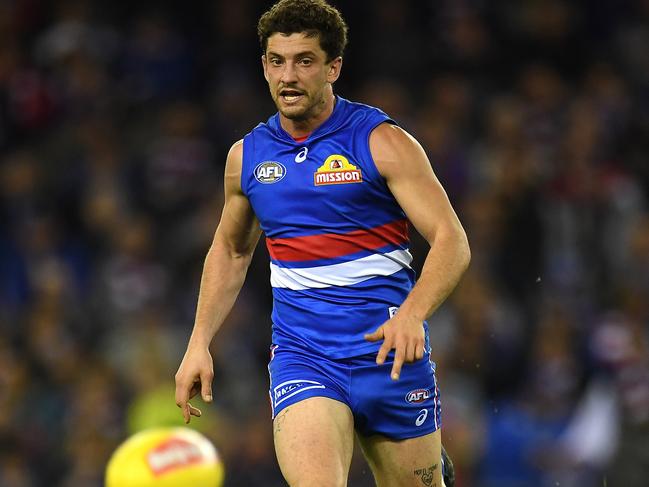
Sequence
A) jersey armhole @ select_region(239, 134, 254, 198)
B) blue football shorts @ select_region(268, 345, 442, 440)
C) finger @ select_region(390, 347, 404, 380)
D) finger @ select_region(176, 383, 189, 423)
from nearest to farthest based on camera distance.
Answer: finger @ select_region(390, 347, 404, 380)
blue football shorts @ select_region(268, 345, 442, 440)
finger @ select_region(176, 383, 189, 423)
jersey armhole @ select_region(239, 134, 254, 198)

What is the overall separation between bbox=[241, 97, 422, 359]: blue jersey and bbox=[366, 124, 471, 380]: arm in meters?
0.08

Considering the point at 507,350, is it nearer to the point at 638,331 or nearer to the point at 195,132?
the point at 638,331

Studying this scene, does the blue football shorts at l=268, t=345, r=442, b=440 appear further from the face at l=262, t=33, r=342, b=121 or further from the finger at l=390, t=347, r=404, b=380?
the face at l=262, t=33, r=342, b=121

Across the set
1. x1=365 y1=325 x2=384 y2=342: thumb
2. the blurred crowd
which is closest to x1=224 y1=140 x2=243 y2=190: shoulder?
x1=365 y1=325 x2=384 y2=342: thumb

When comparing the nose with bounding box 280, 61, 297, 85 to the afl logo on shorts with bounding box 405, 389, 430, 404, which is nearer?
the nose with bounding box 280, 61, 297, 85

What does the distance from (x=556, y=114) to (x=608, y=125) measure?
49cm

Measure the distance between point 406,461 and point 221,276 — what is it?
3.85ft

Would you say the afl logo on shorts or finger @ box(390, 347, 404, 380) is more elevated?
finger @ box(390, 347, 404, 380)

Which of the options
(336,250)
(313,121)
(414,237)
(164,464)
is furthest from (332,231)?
(414,237)

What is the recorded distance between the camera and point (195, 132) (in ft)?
44.0

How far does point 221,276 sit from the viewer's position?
627 cm

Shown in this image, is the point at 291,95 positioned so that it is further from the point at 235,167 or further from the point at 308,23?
the point at 235,167

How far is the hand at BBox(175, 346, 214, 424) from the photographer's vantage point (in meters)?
5.87

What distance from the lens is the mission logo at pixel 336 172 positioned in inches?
227
